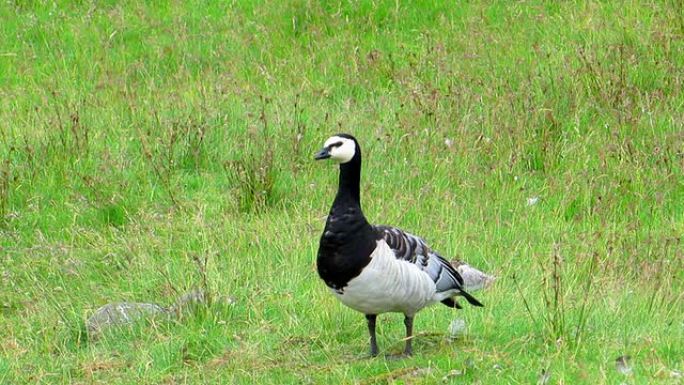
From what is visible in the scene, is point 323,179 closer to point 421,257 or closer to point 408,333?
point 421,257

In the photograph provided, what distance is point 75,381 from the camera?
7.24m

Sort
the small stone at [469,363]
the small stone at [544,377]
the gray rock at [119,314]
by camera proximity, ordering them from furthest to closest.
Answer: the gray rock at [119,314]
the small stone at [469,363]
the small stone at [544,377]

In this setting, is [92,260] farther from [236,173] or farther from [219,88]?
[219,88]

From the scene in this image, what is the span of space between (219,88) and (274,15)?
6.33ft

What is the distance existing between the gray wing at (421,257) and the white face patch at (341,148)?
0.48 metres

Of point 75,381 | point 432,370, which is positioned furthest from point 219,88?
point 432,370

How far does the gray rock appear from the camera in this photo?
7.91 meters

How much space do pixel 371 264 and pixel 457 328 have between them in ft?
2.93

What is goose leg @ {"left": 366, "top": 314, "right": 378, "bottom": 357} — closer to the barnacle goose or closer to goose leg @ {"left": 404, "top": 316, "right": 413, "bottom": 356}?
the barnacle goose

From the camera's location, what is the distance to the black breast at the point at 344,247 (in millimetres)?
6832

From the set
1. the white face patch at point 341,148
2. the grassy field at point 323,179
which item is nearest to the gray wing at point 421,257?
the grassy field at point 323,179

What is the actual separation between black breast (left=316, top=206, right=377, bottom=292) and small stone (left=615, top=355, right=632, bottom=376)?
1508 millimetres

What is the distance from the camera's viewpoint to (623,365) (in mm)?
6418

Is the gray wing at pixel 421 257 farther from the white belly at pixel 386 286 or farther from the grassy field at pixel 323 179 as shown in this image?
the grassy field at pixel 323 179
